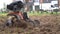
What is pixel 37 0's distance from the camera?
31.1 m

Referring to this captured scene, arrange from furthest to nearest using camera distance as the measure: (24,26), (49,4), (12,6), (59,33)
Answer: (49,4), (12,6), (24,26), (59,33)

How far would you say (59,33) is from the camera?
Result: 3.81 m

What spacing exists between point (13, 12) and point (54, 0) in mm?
26723

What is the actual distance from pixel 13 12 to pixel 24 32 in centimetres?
114

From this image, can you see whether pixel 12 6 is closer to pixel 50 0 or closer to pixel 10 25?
pixel 10 25

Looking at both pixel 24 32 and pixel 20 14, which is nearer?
pixel 24 32

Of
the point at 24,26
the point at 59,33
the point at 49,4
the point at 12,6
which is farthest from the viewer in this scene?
the point at 49,4

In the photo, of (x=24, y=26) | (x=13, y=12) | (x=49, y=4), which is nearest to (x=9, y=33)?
(x=24, y=26)

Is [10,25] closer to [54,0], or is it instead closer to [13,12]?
[13,12]

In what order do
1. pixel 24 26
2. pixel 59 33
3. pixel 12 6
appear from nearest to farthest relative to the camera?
pixel 59 33 < pixel 24 26 < pixel 12 6

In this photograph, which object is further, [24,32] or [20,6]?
[20,6]

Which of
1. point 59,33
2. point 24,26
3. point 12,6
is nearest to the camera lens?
point 59,33

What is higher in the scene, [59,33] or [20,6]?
[20,6]

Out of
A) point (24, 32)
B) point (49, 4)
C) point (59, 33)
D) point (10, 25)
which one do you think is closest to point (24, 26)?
point (10, 25)
